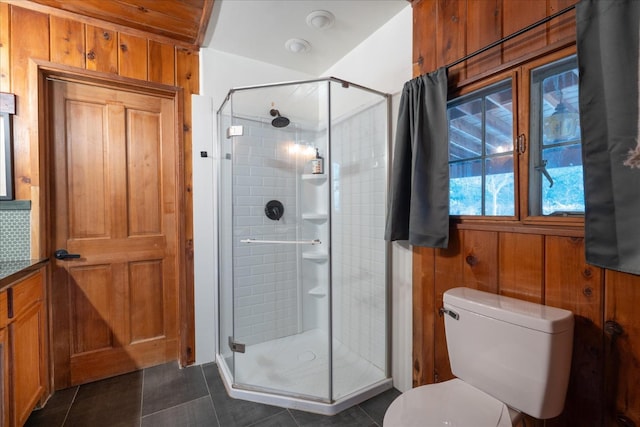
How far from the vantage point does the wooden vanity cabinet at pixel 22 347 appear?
127 cm

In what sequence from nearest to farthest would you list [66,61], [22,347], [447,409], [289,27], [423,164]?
[447,409] < [22,347] < [423,164] < [66,61] < [289,27]

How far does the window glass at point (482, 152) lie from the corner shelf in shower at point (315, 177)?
83 centimetres

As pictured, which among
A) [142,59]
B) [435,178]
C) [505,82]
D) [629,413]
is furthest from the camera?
[142,59]

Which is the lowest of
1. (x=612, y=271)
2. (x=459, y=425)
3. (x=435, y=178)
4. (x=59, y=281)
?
(x=459, y=425)

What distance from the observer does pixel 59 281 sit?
74.4 inches

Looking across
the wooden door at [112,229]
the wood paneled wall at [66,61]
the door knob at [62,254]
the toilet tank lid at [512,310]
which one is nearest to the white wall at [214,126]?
the wood paneled wall at [66,61]

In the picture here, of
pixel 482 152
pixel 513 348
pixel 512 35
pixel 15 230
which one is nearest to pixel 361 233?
pixel 482 152

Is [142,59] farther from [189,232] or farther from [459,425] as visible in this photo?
[459,425]

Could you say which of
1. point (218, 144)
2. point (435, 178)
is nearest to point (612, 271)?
point (435, 178)

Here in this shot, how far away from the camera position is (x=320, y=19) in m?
1.87

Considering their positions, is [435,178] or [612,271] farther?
[435,178]

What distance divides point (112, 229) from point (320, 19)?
2054 mm

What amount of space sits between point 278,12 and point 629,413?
8.37ft

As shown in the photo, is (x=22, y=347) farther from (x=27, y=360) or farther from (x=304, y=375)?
(x=304, y=375)
